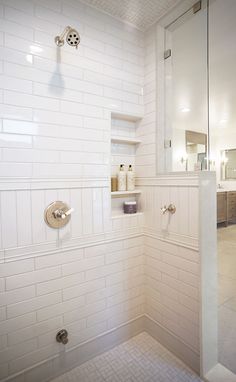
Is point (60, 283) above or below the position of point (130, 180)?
below

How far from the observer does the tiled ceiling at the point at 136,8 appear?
1.36 meters

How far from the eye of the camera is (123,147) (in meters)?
1.70

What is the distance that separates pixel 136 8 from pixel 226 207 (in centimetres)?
501

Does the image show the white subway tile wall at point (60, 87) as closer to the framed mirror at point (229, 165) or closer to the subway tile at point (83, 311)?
the subway tile at point (83, 311)

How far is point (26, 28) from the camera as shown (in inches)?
46.2

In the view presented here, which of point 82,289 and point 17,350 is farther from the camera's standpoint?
point 82,289

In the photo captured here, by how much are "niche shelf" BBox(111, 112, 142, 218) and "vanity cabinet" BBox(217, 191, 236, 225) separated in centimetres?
419

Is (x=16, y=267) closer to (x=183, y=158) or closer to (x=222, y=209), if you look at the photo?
(x=183, y=158)

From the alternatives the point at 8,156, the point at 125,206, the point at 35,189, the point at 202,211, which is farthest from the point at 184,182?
the point at 8,156

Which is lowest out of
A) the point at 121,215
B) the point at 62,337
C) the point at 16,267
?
the point at 62,337

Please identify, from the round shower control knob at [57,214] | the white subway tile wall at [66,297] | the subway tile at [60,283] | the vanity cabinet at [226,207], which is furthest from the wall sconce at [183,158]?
the vanity cabinet at [226,207]

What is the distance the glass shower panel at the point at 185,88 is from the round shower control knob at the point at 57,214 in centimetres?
79

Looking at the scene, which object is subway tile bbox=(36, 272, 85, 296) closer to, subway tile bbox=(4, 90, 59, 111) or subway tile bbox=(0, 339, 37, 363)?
subway tile bbox=(0, 339, 37, 363)

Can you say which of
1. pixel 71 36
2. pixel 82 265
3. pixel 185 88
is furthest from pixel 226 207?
pixel 71 36
